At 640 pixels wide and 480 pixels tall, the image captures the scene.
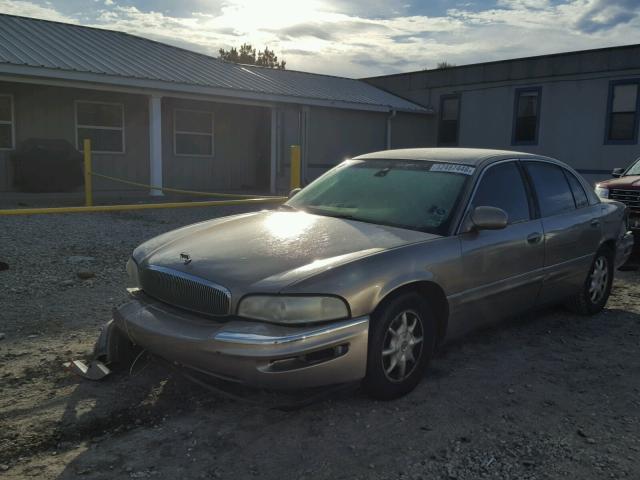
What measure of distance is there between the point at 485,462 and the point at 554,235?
8.16 feet

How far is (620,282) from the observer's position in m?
7.16

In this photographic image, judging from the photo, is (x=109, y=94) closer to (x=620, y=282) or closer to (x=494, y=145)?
(x=494, y=145)

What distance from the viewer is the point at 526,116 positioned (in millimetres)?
18672

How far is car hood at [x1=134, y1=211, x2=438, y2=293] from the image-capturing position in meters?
3.20

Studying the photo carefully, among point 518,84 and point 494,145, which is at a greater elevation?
point 518,84

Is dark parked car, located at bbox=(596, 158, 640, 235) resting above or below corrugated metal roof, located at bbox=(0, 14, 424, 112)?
below

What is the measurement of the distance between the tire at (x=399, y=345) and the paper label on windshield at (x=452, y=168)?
1.16 metres

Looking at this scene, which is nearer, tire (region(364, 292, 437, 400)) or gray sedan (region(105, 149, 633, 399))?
gray sedan (region(105, 149, 633, 399))

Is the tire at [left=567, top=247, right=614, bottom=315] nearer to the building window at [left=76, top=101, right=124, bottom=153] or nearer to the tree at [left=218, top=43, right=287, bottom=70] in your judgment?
the building window at [left=76, top=101, right=124, bottom=153]

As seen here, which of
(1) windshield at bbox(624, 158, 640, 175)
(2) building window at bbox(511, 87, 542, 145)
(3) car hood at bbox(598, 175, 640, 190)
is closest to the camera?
(3) car hood at bbox(598, 175, 640, 190)

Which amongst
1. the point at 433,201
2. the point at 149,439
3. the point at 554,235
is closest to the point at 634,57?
the point at 554,235

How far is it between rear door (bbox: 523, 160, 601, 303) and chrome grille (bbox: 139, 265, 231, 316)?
2.84m

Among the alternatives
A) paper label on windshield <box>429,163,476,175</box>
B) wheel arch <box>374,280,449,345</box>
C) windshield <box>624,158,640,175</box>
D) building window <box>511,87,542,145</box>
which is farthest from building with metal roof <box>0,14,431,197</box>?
wheel arch <box>374,280,449,345</box>

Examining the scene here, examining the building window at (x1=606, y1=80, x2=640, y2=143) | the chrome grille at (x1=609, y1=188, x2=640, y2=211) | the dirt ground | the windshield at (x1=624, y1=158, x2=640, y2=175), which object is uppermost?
the building window at (x1=606, y1=80, x2=640, y2=143)
